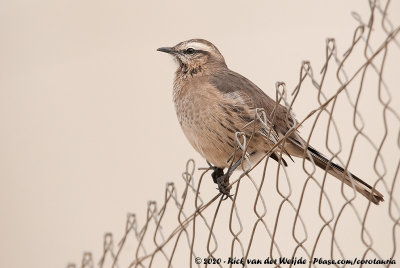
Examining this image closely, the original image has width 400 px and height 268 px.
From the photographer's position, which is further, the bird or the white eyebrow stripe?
the white eyebrow stripe

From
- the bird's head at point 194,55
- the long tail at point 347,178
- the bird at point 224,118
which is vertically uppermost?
the bird's head at point 194,55

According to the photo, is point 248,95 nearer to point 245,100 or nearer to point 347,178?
point 245,100

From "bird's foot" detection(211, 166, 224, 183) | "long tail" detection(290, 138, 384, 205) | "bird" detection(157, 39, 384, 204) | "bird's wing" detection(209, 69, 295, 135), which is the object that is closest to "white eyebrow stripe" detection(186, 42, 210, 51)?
"bird" detection(157, 39, 384, 204)

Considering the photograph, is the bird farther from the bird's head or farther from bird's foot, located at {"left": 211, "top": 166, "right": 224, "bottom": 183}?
the bird's head

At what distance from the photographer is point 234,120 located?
5434 mm

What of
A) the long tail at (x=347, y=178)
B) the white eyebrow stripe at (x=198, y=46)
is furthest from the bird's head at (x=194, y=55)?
the long tail at (x=347, y=178)

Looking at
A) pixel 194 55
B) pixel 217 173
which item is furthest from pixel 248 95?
pixel 194 55

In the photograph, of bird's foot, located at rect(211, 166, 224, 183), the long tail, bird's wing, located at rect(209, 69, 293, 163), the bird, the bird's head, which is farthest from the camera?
the bird's head

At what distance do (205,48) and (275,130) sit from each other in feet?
5.03

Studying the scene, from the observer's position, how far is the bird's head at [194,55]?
6.30 m

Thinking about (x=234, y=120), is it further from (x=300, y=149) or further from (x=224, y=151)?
(x=300, y=149)

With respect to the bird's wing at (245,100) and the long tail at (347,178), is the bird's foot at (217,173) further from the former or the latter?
the long tail at (347,178)

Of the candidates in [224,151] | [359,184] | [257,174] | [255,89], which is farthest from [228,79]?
[257,174]

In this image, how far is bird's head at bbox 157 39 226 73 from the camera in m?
6.30
